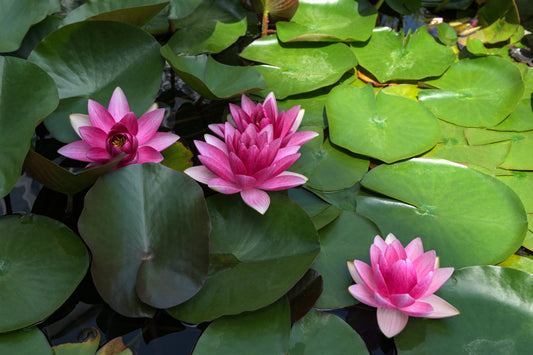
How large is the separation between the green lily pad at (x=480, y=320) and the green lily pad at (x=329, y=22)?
1.33 meters

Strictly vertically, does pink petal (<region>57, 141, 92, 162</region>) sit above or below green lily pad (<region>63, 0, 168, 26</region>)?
below

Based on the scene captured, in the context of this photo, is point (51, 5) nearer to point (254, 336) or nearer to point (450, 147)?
point (254, 336)

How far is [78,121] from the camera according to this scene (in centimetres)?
141

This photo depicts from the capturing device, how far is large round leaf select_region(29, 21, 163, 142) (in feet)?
5.01

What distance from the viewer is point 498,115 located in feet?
6.17

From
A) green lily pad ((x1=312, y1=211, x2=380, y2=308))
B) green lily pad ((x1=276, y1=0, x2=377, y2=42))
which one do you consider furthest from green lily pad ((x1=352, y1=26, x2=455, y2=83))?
green lily pad ((x1=312, y1=211, x2=380, y2=308))

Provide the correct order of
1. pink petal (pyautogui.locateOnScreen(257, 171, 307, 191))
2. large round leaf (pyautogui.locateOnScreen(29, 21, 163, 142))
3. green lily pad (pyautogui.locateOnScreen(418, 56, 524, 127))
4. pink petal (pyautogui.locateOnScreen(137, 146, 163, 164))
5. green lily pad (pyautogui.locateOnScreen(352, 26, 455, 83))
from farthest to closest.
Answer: green lily pad (pyautogui.locateOnScreen(352, 26, 455, 83)) < green lily pad (pyautogui.locateOnScreen(418, 56, 524, 127)) < large round leaf (pyautogui.locateOnScreen(29, 21, 163, 142)) < pink petal (pyautogui.locateOnScreen(137, 146, 163, 164)) < pink petal (pyautogui.locateOnScreen(257, 171, 307, 191))

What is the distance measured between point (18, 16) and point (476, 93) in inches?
79.8

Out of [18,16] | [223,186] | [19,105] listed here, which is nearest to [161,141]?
[223,186]

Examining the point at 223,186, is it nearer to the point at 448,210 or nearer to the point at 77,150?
the point at 77,150

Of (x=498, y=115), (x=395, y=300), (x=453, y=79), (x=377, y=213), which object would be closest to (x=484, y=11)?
(x=453, y=79)

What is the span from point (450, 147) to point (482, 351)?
0.91 metres

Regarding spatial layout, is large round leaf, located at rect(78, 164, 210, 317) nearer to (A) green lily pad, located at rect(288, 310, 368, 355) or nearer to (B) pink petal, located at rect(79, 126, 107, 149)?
(B) pink petal, located at rect(79, 126, 107, 149)

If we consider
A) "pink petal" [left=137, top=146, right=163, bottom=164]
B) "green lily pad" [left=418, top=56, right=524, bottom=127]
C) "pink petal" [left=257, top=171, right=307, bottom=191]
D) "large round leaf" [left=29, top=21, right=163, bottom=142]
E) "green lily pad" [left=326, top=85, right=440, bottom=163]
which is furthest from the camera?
"green lily pad" [left=418, top=56, right=524, bottom=127]
